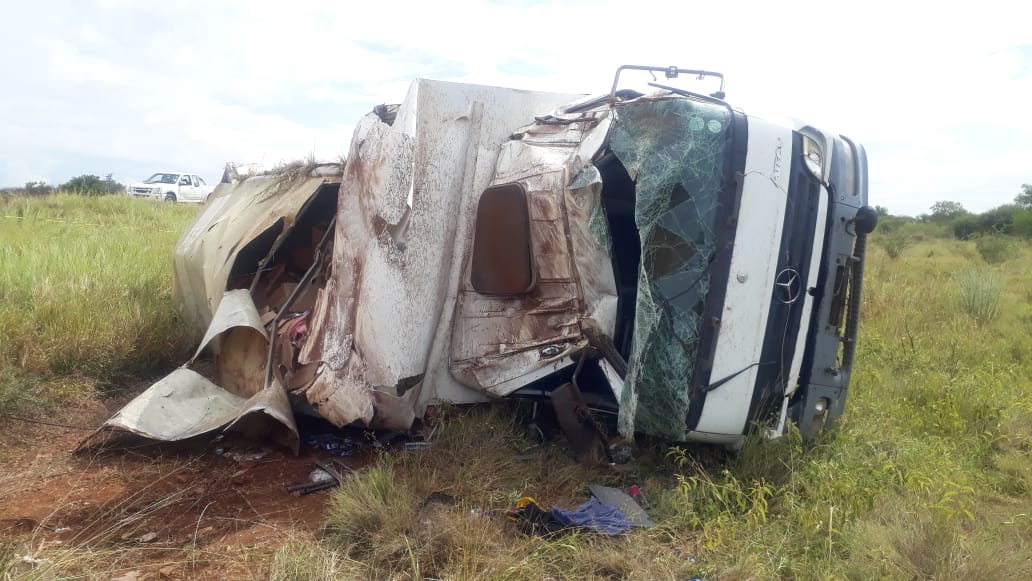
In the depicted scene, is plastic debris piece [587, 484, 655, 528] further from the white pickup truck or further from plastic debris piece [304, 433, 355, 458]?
the white pickup truck

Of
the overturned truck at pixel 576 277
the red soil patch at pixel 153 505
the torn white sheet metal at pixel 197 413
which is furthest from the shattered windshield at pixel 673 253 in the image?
the torn white sheet metal at pixel 197 413

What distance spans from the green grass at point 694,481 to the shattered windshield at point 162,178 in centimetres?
1854

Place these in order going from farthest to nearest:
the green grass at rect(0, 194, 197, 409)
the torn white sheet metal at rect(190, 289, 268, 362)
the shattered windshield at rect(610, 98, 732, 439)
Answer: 1. the green grass at rect(0, 194, 197, 409)
2. the torn white sheet metal at rect(190, 289, 268, 362)
3. the shattered windshield at rect(610, 98, 732, 439)

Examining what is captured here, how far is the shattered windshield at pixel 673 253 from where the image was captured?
10.8 feet

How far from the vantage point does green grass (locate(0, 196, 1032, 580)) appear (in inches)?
106

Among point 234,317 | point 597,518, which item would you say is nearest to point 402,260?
point 234,317

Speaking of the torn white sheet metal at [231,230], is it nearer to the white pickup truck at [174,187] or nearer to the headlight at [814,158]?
the headlight at [814,158]

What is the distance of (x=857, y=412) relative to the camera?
4.65 m

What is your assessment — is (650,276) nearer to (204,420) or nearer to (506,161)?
(506,161)

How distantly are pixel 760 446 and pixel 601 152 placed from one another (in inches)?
61.8

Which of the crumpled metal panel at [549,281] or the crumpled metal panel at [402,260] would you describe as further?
the crumpled metal panel at [402,260]

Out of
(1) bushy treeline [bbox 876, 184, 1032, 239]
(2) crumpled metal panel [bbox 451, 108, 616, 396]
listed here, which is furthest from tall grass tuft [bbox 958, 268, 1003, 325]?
(1) bushy treeline [bbox 876, 184, 1032, 239]

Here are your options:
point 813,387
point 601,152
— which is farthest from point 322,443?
point 813,387

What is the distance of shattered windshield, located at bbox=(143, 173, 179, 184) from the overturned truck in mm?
21740
